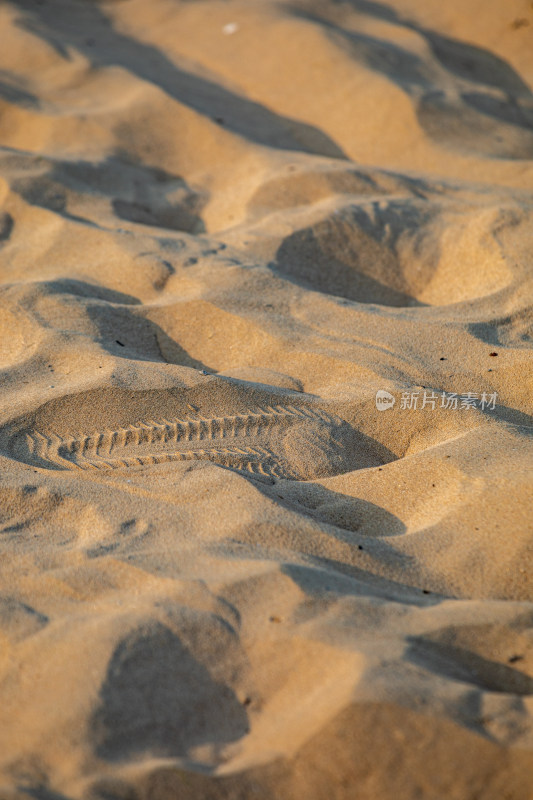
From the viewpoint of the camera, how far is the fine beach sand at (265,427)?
119 cm

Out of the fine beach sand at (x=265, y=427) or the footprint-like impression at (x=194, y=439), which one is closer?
the fine beach sand at (x=265, y=427)

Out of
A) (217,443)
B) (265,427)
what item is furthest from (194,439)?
(265,427)

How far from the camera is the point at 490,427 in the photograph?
6.32 ft

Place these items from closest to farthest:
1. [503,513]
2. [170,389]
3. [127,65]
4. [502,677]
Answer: [502,677]
[503,513]
[170,389]
[127,65]

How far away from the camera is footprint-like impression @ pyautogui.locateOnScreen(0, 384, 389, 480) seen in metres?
1.88

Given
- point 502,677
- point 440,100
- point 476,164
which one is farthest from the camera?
point 440,100

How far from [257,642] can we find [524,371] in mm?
1288

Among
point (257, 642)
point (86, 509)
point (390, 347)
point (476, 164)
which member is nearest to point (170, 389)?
point (86, 509)

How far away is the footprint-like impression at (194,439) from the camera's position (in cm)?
188

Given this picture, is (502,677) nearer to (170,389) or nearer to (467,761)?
(467,761)

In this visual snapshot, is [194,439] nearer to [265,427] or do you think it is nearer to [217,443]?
[217,443]

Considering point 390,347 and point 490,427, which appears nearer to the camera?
point 490,427

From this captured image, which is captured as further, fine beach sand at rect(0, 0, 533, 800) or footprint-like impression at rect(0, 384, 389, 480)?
footprint-like impression at rect(0, 384, 389, 480)

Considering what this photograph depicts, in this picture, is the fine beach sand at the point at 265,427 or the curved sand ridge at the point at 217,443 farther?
the curved sand ridge at the point at 217,443
